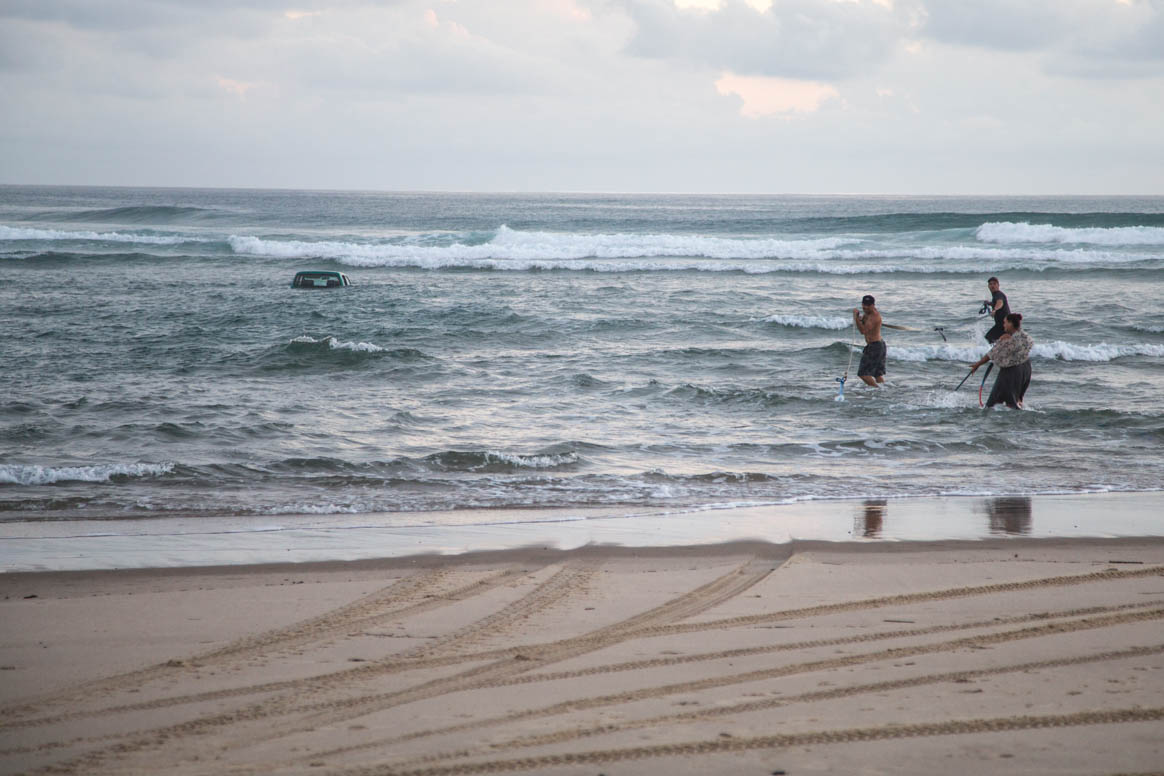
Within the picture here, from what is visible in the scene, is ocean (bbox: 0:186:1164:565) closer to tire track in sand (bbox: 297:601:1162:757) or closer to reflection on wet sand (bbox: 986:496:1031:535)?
reflection on wet sand (bbox: 986:496:1031:535)

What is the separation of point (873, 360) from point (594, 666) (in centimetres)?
1063

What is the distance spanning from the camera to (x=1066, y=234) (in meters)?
43.4

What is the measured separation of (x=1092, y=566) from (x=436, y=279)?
26013 millimetres

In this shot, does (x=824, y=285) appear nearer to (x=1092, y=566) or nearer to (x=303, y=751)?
(x=1092, y=566)

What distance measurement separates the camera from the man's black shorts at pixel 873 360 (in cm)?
1363

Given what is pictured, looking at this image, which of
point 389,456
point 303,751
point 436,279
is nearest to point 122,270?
point 436,279

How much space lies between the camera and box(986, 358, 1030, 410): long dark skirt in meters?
11.7

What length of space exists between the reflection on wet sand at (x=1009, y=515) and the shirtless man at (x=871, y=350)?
5.76m

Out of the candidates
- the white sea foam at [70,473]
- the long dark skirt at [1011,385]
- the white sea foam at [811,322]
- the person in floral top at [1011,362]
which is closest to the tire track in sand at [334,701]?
the white sea foam at [70,473]

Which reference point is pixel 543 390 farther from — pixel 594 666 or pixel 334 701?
pixel 334 701

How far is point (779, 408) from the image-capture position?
40.8ft

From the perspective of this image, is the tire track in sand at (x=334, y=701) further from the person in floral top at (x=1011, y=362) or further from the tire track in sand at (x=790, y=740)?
the person in floral top at (x=1011, y=362)

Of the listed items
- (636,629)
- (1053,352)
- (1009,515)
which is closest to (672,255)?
(1053,352)

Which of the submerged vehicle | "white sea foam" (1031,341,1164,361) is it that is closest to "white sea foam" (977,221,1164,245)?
"white sea foam" (1031,341,1164,361)
